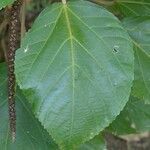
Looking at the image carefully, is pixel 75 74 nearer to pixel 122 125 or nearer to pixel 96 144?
pixel 96 144

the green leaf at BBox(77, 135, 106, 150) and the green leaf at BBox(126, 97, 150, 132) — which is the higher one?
the green leaf at BBox(77, 135, 106, 150)

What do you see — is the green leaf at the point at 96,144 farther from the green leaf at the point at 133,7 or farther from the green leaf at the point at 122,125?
the green leaf at the point at 133,7

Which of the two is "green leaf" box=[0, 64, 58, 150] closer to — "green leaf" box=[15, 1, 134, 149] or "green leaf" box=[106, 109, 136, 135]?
"green leaf" box=[15, 1, 134, 149]

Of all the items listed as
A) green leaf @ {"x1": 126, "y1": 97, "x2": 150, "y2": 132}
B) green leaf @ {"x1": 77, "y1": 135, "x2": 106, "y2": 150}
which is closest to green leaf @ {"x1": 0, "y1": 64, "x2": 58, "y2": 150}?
green leaf @ {"x1": 77, "y1": 135, "x2": 106, "y2": 150}

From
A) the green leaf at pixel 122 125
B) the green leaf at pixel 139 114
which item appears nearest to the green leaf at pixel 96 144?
the green leaf at pixel 122 125

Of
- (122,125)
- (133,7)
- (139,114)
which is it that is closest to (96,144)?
(122,125)

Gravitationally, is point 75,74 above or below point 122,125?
above
